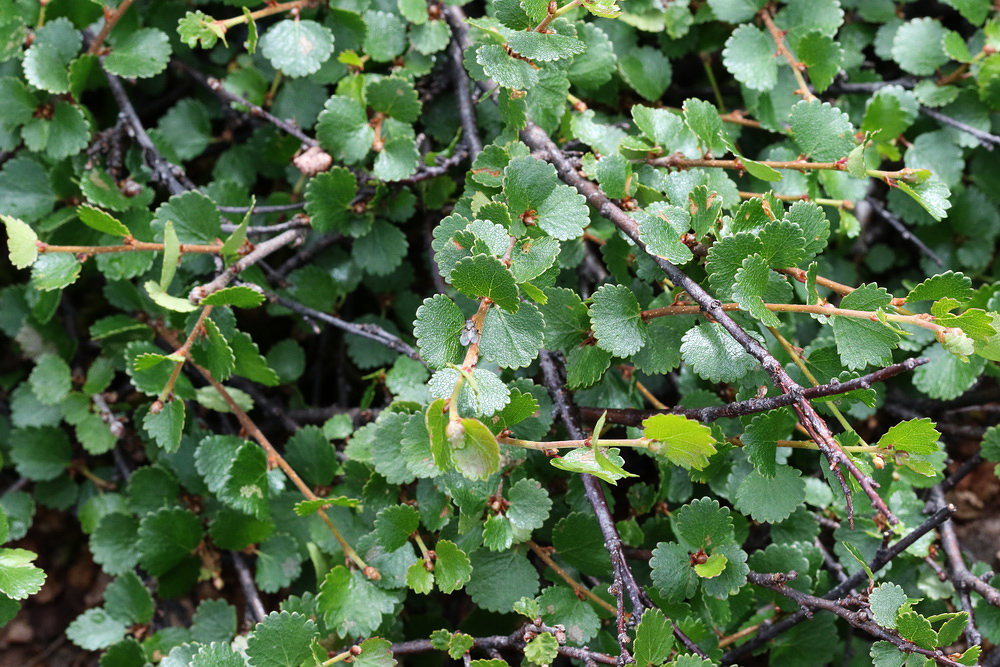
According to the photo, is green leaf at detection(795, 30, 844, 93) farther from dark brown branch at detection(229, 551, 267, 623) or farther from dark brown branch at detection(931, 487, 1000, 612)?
dark brown branch at detection(229, 551, 267, 623)

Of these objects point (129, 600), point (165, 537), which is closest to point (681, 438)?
point (165, 537)

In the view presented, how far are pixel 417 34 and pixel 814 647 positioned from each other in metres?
1.30

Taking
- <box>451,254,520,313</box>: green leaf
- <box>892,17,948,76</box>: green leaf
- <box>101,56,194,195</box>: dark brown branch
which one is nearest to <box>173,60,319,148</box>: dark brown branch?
<box>101,56,194,195</box>: dark brown branch

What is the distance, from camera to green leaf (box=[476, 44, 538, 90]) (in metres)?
1.11

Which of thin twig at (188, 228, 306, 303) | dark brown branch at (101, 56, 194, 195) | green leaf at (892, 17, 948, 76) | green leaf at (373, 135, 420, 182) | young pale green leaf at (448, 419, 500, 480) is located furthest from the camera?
green leaf at (892, 17, 948, 76)

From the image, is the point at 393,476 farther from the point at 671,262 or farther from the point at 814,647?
the point at 814,647

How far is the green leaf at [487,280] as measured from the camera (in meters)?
0.95

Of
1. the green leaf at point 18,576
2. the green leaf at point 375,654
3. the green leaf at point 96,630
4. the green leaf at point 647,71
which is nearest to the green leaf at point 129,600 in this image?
the green leaf at point 96,630

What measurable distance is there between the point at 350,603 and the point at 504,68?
846mm

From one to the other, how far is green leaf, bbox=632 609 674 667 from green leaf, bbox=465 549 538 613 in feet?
0.82

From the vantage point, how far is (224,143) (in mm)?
1801

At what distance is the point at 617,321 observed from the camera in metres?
1.12

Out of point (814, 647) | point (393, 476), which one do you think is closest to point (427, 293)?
point (393, 476)

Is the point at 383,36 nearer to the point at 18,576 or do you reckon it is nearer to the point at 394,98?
the point at 394,98
